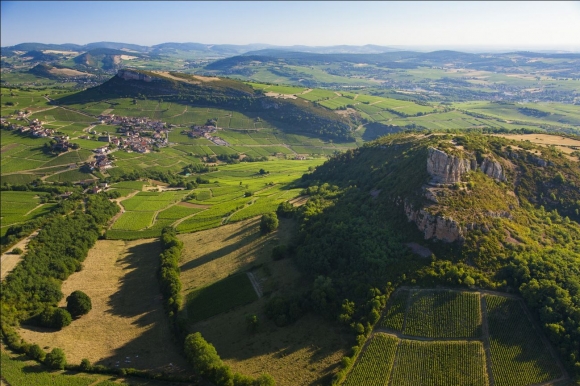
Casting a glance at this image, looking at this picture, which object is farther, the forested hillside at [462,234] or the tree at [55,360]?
the forested hillside at [462,234]

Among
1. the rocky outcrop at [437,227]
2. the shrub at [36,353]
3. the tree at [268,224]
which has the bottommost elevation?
the shrub at [36,353]

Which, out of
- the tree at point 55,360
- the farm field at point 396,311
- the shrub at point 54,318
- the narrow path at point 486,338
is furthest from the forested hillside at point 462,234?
the shrub at point 54,318

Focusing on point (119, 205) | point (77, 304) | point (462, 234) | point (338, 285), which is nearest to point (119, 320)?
point (77, 304)

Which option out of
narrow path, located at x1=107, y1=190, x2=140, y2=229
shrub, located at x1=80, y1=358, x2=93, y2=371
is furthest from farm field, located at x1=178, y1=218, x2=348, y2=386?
narrow path, located at x1=107, y1=190, x2=140, y2=229

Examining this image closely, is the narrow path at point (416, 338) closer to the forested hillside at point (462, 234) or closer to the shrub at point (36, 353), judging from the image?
the forested hillside at point (462, 234)

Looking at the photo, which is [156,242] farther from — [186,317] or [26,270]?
[186,317]

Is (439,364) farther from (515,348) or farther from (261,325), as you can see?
(261,325)

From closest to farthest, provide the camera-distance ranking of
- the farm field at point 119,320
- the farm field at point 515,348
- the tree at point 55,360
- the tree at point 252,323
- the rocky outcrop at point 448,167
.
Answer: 1. the farm field at point 515,348
2. the tree at point 55,360
3. the farm field at point 119,320
4. the tree at point 252,323
5. the rocky outcrop at point 448,167
